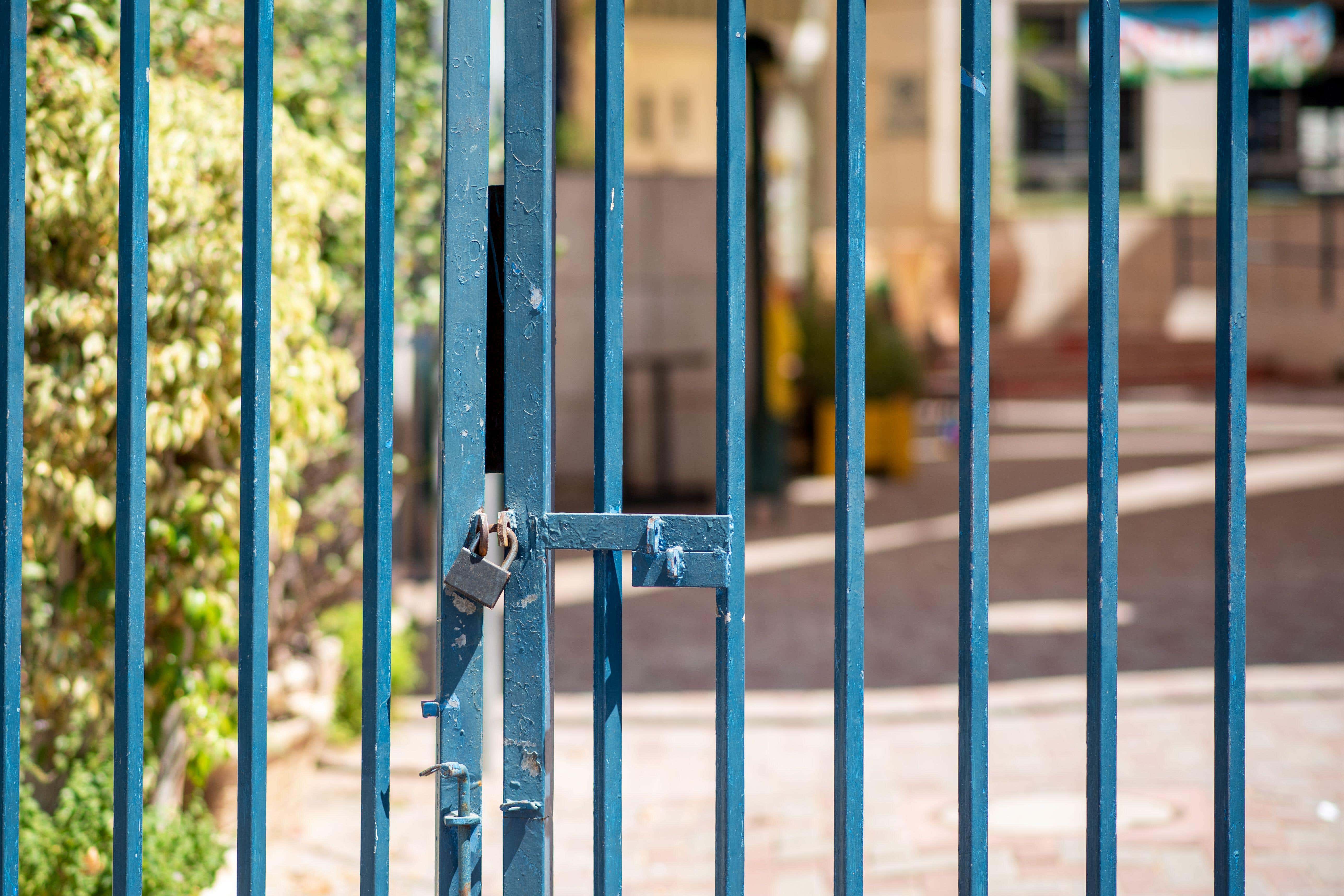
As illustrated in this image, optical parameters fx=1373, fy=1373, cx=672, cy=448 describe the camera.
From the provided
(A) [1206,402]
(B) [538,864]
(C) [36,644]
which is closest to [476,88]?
(B) [538,864]

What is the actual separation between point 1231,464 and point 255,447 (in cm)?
154

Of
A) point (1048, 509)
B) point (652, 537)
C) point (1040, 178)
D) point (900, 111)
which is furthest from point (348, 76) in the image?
point (1040, 178)

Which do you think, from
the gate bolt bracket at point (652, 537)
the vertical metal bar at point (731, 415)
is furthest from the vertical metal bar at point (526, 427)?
the vertical metal bar at point (731, 415)

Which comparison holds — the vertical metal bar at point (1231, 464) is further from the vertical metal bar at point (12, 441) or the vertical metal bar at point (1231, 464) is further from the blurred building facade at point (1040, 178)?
the blurred building facade at point (1040, 178)

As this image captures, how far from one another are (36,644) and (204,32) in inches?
71.2

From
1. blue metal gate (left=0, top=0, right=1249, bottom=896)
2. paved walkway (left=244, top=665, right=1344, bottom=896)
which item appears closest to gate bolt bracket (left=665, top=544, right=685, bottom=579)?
blue metal gate (left=0, top=0, right=1249, bottom=896)

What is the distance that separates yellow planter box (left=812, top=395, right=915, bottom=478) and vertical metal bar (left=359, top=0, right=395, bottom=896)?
10.9m

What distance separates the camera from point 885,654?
694cm

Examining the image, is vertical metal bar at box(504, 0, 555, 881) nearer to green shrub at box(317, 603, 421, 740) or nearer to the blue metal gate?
the blue metal gate

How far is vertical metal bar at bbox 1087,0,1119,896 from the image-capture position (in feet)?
6.98

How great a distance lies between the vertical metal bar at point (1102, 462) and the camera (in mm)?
2129

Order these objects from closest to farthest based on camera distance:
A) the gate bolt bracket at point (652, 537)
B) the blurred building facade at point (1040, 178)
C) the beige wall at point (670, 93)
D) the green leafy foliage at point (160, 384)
Answer: the gate bolt bracket at point (652, 537) → the green leafy foliage at point (160, 384) → the beige wall at point (670, 93) → the blurred building facade at point (1040, 178)

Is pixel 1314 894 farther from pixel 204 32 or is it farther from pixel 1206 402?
pixel 1206 402

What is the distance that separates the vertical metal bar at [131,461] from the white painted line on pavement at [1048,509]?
580 centimetres
